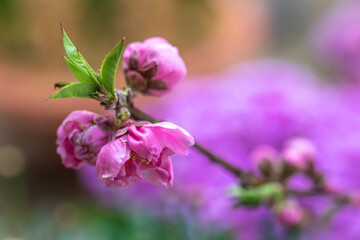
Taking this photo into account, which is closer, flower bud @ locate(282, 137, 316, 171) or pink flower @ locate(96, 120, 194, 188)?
pink flower @ locate(96, 120, 194, 188)

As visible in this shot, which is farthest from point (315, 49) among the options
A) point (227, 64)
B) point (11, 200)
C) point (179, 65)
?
point (179, 65)

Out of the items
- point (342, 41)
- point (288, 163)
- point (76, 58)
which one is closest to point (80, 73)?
point (76, 58)

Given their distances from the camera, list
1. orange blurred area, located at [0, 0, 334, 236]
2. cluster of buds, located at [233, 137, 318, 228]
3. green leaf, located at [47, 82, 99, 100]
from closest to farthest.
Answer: green leaf, located at [47, 82, 99, 100]
cluster of buds, located at [233, 137, 318, 228]
orange blurred area, located at [0, 0, 334, 236]

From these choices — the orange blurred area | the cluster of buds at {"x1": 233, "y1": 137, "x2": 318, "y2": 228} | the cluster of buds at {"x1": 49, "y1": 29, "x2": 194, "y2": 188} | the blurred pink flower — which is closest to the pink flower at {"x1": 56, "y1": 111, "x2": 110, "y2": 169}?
the cluster of buds at {"x1": 49, "y1": 29, "x2": 194, "y2": 188}

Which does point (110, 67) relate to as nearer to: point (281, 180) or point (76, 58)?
point (76, 58)

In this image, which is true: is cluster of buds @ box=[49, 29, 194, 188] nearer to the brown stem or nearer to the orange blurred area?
the brown stem

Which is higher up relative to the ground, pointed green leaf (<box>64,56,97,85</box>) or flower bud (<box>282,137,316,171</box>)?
flower bud (<box>282,137,316,171</box>)

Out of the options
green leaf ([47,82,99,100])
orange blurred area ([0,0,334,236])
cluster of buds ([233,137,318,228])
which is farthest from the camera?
orange blurred area ([0,0,334,236])
